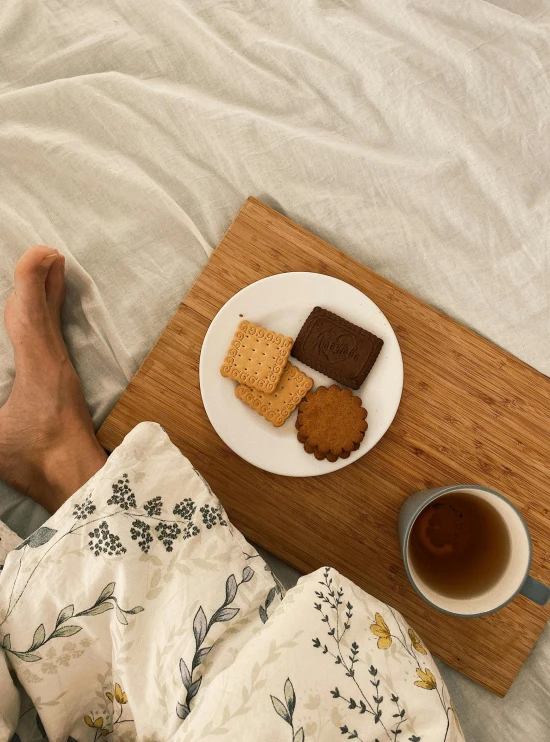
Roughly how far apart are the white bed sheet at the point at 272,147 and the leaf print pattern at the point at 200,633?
0.43 meters

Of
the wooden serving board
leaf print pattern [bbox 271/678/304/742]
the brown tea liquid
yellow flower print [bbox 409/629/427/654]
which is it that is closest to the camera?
leaf print pattern [bbox 271/678/304/742]

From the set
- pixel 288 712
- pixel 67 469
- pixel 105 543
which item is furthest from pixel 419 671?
pixel 67 469

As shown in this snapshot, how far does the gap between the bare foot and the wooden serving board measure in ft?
0.31

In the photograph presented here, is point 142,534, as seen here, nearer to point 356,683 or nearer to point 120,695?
point 120,695

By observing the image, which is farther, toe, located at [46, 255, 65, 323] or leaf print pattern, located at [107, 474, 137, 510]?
toe, located at [46, 255, 65, 323]

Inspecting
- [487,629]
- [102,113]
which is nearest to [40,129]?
[102,113]

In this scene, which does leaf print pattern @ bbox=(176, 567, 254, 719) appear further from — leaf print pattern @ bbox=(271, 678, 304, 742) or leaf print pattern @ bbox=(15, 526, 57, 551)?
leaf print pattern @ bbox=(15, 526, 57, 551)

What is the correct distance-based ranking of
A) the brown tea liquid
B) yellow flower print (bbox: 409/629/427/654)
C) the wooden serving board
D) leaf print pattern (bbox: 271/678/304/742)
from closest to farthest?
leaf print pattern (bbox: 271/678/304/742) < yellow flower print (bbox: 409/629/427/654) < the brown tea liquid < the wooden serving board

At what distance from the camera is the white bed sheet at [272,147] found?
99 centimetres

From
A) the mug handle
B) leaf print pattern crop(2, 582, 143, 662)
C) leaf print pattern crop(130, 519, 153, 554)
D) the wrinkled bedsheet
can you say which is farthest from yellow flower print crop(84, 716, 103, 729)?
the mug handle

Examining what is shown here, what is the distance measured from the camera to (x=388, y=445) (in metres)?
0.92

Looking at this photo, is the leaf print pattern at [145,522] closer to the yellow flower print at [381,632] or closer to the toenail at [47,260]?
the yellow flower print at [381,632]

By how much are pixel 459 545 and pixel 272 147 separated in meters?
0.71

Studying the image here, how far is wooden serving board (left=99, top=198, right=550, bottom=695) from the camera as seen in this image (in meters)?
0.91
